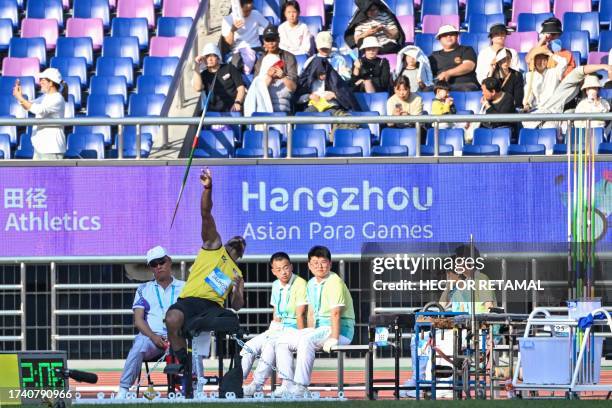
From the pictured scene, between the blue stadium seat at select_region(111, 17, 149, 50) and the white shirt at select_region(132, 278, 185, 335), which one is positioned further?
the blue stadium seat at select_region(111, 17, 149, 50)

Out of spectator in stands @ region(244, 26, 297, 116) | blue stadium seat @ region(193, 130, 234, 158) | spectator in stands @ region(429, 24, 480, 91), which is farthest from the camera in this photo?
spectator in stands @ region(429, 24, 480, 91)

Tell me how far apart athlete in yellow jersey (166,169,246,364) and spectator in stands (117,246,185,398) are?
1.66 ft

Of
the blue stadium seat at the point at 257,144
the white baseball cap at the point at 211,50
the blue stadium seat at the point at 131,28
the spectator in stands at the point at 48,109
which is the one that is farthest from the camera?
the blue stadium seat at the point at 131,28

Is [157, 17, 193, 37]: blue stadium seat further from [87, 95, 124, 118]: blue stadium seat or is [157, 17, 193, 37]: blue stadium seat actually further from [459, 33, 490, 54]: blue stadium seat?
[459, 33, 490, 54]: blue stadium seat

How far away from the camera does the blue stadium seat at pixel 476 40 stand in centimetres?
2194

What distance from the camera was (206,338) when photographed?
1432cm

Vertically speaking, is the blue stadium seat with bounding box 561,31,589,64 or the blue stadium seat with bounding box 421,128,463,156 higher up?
the blue stadium seat with bounding box 561,31,589,64

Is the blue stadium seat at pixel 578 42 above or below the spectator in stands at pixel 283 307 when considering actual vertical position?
above

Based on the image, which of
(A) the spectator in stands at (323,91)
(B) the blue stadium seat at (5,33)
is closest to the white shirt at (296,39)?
(A) the spectator in stands at (323,91)

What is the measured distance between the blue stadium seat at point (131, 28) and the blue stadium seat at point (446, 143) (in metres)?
5.68

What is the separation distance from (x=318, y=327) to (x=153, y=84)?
23.2 ft

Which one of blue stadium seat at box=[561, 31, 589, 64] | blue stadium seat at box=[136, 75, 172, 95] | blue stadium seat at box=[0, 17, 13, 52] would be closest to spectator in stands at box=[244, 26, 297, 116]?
blue stadium seat at box=[136, 75, 172, 95]

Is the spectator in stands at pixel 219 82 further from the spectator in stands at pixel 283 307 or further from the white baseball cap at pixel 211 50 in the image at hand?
the spectator in stands at pixel 283 307

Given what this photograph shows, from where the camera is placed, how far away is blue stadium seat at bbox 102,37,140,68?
22531mm
